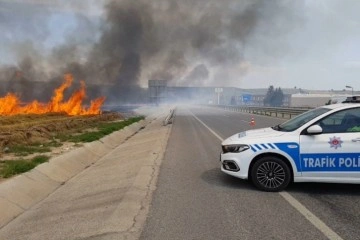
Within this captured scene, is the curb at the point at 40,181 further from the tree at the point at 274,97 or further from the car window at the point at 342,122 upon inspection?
the tree at the point at 274,97

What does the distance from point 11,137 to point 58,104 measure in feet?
85.6

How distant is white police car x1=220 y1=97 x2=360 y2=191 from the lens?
6.39 meters

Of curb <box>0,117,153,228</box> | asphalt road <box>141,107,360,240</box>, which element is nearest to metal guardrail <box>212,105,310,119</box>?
curb <box>0,117,153,228</box>

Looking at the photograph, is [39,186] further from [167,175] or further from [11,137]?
[11,137]

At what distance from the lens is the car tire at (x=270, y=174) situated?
21.9 feet

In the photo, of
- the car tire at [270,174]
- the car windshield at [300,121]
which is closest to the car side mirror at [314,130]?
the car windshield at [300,121]

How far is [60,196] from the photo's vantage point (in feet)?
23.4

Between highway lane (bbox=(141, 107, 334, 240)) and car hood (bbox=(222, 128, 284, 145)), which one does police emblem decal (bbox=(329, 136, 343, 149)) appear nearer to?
car hood (bbox=(222, 128, 284, 145))

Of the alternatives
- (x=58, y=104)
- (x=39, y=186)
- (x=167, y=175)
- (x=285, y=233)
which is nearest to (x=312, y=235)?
(x=285, y=233)

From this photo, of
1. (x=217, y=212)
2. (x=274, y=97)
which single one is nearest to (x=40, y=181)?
(x=217, y=212)

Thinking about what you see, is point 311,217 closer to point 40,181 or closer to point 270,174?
point 270,174

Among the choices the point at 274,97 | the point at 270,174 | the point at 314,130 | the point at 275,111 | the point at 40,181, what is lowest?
the point at 40,181

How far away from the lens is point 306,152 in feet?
21.3

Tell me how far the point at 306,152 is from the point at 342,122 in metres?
0.83
